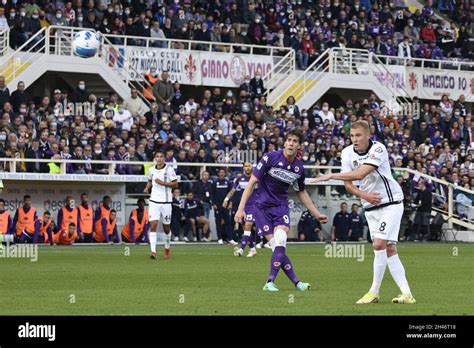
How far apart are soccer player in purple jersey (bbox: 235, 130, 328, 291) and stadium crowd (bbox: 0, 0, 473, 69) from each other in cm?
2295

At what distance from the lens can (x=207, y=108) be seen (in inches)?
1577

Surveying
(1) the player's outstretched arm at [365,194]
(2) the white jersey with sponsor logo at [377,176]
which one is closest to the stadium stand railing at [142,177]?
(2) the white jersey with sponsor logo at [377,176]

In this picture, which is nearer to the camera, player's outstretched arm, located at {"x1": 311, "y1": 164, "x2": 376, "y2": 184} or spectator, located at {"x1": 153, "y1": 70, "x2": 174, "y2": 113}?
player's outstretched arm, located at {"x1": 311, "y1": 164, "x2": 376, "y2": 184}

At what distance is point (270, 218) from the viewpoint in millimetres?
17016

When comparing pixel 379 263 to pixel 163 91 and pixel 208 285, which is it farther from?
pixel 163 91

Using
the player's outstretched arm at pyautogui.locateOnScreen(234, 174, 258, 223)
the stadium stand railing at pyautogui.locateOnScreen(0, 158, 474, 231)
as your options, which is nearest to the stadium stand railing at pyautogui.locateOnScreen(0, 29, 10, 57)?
the stadium stand railing at pyautogui.locateOnScreen(0, 158, 474, 231)

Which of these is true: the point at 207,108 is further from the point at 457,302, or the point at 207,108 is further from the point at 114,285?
the point at 457,302

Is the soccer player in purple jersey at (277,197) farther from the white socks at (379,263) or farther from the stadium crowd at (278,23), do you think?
the stadium crowd at (278,23)

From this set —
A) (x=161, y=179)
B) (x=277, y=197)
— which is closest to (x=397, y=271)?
(x=277, y=197)

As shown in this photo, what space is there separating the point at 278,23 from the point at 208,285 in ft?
99.2

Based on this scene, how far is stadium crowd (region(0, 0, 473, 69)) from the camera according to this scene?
39969 millimetres

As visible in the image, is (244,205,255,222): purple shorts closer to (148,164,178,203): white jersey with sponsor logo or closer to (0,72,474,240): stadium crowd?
(148,164,178,203): white jersey with sponsor logo

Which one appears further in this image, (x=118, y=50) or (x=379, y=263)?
(x=118, y=50)
